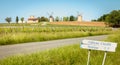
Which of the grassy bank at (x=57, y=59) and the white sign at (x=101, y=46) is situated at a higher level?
the white sign at (x=101, y=46)

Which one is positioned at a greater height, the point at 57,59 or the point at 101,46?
the point at 101,46

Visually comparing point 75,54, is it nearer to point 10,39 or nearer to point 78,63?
point 78,63

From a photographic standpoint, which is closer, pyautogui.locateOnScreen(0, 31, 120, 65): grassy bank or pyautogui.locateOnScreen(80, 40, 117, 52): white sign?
pyautogui.locateOnScreen(80, 40, 117, 52): white sign

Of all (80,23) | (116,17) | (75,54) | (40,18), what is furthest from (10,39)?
(40,18)

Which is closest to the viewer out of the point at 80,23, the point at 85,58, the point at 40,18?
the point at 85,58

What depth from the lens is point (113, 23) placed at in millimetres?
94812

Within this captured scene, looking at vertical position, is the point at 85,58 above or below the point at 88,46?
below

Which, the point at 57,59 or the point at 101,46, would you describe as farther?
the point at 57,59

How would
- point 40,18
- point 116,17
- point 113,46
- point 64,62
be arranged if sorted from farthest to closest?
1. point 40,18
2. point 116,17
3. point 64,62
4. point 113,46

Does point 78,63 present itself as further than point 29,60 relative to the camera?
Yes

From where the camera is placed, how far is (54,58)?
8.41 m

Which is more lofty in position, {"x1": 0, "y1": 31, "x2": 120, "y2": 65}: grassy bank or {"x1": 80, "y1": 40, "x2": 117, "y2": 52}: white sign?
{"x1": 80, "y1": 40, "x2": 117, "y2": 52}: white sign

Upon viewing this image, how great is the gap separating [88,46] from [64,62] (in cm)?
148

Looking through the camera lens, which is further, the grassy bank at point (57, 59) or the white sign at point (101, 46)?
the grassy bank at point (57, 59)
